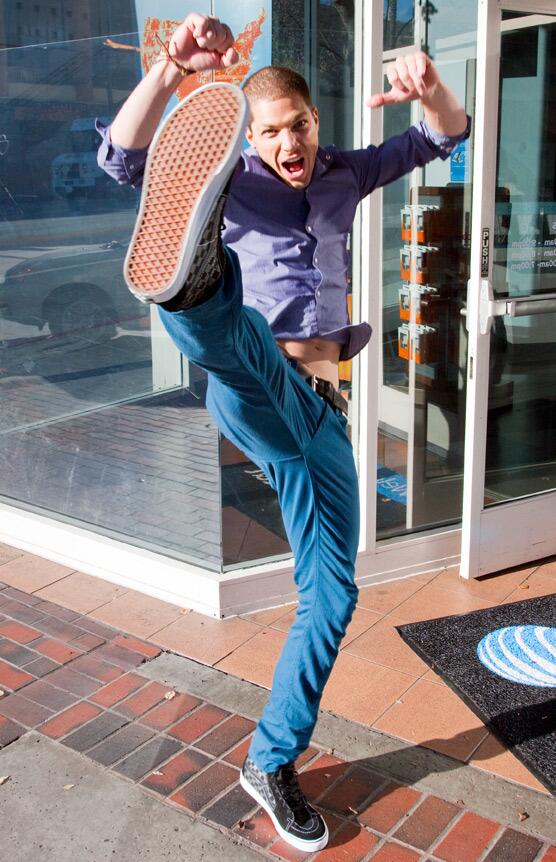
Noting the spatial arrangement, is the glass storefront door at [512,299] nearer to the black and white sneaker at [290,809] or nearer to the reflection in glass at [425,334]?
the reflection in glass at [425,334]

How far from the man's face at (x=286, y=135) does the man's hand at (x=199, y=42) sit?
27 centimetres

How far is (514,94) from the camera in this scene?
4020 mm

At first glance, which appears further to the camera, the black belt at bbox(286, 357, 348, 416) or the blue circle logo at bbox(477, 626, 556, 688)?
the blue circle logo at bbox(477, 626, 556, 688)

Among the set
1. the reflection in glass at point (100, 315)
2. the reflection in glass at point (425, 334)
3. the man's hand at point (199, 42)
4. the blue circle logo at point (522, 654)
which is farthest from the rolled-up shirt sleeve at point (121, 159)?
the blue circle logo at point (522, 654)

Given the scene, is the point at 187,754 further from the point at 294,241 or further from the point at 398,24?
the point at 398,24

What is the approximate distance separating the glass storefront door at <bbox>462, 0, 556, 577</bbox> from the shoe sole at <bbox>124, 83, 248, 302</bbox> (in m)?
2.29

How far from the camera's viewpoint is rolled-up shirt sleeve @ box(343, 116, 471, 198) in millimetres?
2570

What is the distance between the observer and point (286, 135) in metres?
2.36

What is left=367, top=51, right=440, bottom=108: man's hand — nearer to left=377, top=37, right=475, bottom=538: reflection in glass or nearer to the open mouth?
the open mouth

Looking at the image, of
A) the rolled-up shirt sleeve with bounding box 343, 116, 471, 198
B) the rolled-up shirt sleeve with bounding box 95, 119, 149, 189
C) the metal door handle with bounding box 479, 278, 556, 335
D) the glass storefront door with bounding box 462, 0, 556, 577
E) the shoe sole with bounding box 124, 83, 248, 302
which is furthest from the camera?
the metal door handle with bounding box 479, 278, 556, 335

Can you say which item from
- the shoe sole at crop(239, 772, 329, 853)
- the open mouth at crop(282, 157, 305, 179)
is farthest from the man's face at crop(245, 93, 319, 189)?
the shoe sole at crop(239, 772, 329, 853)

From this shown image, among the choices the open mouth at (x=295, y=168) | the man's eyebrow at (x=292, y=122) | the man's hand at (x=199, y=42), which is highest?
the man's hand at (x=199, y=42)

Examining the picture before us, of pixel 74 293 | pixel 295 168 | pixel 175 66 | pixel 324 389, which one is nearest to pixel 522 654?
pixel 324 389

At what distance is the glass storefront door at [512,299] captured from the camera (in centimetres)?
388
